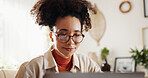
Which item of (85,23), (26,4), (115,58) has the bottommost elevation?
(115,58)

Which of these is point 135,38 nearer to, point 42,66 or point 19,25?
point 19,25

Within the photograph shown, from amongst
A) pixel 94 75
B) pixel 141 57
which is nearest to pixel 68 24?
pixel 94 75

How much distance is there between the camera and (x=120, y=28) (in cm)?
435

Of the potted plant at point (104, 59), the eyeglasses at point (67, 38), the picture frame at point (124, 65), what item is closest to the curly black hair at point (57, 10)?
the eyeglasses at point (67, 38)

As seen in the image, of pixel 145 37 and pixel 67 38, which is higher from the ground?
pixel 67 38

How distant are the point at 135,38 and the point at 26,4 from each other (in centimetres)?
214

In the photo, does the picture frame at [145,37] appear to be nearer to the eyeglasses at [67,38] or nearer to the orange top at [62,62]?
the orange top at [62,62]

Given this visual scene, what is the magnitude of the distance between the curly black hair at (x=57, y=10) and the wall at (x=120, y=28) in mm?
3036

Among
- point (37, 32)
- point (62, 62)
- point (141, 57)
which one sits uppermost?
point (37, 32)

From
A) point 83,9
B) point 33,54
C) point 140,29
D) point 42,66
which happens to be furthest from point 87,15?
point 33,54

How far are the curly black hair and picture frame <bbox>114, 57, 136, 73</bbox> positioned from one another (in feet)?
9.35

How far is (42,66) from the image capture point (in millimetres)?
1195

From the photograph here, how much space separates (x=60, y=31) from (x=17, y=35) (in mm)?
3392

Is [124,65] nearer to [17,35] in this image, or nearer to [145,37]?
[145,37]
